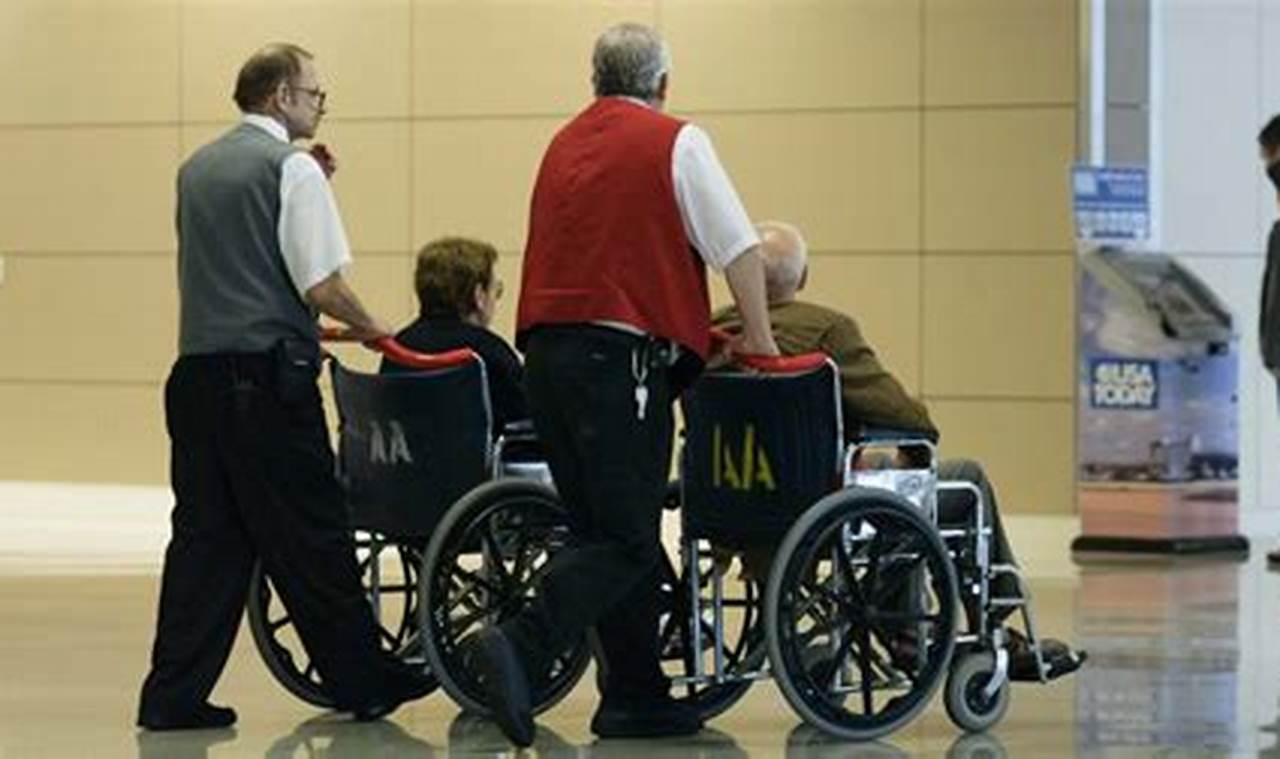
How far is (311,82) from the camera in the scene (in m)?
7.44

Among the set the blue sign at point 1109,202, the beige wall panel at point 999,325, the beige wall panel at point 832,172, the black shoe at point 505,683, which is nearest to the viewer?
the black shoe at point 505,683

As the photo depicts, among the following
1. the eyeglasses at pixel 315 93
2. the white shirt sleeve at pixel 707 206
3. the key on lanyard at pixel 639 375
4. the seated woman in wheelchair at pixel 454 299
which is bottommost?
the key on lanyard at pixel 639 375

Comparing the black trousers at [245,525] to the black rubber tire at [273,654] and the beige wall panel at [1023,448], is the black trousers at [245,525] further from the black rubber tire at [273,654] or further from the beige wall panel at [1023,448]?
the beige wall panel at [1023,448]

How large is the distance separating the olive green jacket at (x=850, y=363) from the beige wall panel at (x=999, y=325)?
287 inches

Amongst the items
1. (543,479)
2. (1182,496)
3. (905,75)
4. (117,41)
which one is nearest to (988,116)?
(905,75)

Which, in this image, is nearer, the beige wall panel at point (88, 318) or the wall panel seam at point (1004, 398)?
the wall panel seam at point (1004, 398)

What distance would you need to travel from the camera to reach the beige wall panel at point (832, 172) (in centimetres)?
1505

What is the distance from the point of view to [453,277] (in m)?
7.92

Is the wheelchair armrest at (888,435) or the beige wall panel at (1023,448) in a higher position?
the wheelchair armrest at (888,435)

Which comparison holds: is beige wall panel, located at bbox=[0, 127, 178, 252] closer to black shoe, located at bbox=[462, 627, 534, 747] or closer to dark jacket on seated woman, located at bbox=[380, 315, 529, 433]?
dark jacket on seated woman, located at bbox=[380, 315, 529, 433]

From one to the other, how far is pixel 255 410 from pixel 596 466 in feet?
2.70

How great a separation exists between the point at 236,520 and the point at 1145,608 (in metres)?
4.18

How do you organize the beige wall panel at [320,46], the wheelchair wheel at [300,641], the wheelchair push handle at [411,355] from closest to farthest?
the wheelchair push handle at [411,355], the wheelchair wheel at [300,641], the beige wall panel at [320,46]

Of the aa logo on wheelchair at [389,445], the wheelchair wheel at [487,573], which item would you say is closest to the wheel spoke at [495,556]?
the wheelchair wheel at [487,573]
